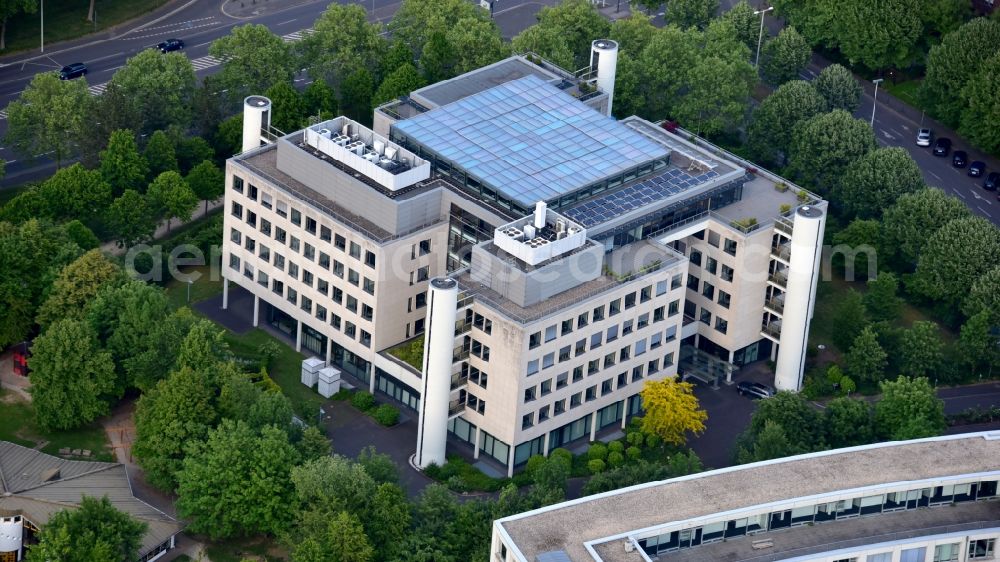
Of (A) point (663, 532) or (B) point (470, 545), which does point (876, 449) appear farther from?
(B) point (470, 545)

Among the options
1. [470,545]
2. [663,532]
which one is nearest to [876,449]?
[663,532]

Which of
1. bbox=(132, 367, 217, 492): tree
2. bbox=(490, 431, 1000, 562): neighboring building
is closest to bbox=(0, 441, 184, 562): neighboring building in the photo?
bbox=(132, 367, 217, 492): tree

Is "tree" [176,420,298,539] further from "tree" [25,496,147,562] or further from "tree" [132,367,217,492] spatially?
"tree" [25,496,147,562]

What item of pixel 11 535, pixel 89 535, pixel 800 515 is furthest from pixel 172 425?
pixel 800 515

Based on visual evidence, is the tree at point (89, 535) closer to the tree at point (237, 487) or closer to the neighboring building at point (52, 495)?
the neighboring building at point (52, 495)

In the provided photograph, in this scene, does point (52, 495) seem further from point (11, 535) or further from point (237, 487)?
point (237, 487)

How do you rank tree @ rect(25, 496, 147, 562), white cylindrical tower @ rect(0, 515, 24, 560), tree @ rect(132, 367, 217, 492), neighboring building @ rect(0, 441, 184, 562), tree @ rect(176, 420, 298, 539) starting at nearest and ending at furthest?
tree @ rect(25, 496, 147, 562)
white cylindrical tower @ rect(0, 515, 24, 560)
neighboring building @ rect(0, 441, 184, 562)
tree @ rect(176, 420, 298, 539)
tree @ rect(132, 367, 217, 492)
